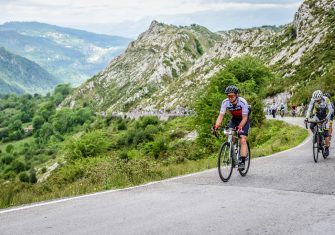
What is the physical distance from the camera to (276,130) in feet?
111

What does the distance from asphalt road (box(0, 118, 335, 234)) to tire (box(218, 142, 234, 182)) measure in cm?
20

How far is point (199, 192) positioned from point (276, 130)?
25354mm

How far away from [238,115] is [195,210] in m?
4.28

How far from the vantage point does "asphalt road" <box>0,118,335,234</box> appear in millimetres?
6586

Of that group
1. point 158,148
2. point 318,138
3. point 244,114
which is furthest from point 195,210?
point 158,148

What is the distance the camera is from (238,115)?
1141 centimetres

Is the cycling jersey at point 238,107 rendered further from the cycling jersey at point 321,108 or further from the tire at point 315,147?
the tire at point 315,147

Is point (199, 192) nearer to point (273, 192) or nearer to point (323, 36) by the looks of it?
point (273, 192)

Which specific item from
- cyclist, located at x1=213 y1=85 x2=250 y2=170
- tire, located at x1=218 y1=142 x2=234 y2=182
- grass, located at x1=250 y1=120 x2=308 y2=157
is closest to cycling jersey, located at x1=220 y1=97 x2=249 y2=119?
cyclist, located at x1=213 y1=85 x2=250 y2=170

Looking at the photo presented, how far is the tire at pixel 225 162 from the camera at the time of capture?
35.7ft

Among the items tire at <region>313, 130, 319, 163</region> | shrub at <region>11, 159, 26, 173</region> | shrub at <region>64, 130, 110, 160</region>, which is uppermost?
tire at <region>313, 130, 319, 163</region>

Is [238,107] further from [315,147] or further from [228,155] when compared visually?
[315,147]

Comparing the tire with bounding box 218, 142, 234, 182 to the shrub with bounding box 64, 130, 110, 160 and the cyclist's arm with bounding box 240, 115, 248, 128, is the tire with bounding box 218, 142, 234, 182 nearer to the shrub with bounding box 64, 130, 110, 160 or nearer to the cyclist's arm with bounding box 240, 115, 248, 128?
the cyclist's arm with bounding box 240, 115, 248, 128

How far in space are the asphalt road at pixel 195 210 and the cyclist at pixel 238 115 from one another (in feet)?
2.60
